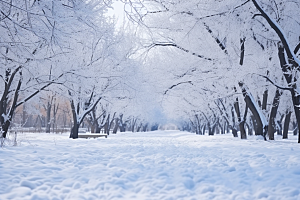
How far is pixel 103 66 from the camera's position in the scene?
50.9 feet

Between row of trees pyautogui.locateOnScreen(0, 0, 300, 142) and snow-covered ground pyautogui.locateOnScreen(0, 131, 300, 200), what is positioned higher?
row of trees pyautogui.locateOnScreen(0, 0, 300, 142)

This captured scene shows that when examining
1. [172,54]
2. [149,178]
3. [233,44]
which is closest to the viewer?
[149,178]

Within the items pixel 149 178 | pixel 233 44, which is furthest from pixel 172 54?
pixel 149 178

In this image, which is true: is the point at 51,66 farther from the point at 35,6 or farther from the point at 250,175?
the point at 250,175

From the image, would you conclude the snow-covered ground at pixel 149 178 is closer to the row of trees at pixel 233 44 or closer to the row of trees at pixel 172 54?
the row of trees at pixel 172 54

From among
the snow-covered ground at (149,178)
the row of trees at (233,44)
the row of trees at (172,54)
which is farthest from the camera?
the row of trees at (233,44)

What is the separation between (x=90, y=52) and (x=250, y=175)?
11920 mm

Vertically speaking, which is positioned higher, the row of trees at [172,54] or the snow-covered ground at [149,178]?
the row of trees at [172,54]

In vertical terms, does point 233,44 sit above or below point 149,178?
above

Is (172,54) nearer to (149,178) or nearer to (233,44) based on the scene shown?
(233,44)

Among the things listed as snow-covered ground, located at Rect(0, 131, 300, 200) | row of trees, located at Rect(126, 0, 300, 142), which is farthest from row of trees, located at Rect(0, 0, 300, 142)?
snow-covered ground, located at Rect(0, 131, 300, 200)

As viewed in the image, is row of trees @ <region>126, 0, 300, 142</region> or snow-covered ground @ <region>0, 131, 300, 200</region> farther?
row of trees @ <region>126, 0, 300, 142</region>

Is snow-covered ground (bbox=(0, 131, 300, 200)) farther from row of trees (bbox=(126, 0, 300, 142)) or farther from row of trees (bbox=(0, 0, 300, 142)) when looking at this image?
row of trees (bbox=(126, 0, 300, 142))

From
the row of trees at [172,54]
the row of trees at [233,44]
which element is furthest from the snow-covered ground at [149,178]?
the row of trees at [233,44]
